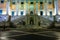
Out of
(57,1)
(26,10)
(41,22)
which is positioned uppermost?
(57,1)

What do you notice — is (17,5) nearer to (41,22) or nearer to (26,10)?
(26,10)

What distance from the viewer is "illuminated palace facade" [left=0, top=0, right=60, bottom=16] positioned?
48.5 meters

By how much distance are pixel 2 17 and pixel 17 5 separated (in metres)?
7.69

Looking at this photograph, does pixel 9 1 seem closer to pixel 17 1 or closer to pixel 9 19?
pixel 17 1

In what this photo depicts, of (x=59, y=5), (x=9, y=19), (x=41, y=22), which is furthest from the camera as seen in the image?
(x=59, y=5)

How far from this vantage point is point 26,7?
49.6m

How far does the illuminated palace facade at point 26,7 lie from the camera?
159ft

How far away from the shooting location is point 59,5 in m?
47.7

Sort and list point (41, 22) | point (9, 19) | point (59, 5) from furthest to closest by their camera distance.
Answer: point (59, 5), point (9, 19), point (41, 22)

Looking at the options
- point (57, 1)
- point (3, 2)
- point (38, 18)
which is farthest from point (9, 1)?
point (57, 1)

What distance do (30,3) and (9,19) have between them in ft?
37.4

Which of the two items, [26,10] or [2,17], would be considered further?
[26,10]

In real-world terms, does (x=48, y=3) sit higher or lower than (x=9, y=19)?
higher

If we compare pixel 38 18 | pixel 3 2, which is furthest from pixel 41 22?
pixel 3 2
